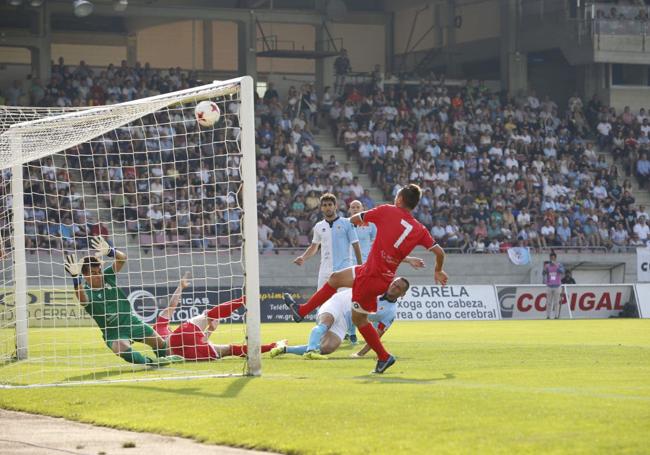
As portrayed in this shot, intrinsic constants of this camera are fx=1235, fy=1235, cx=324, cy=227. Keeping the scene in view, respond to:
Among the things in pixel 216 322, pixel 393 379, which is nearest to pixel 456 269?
pixel 216 322

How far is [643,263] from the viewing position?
43812 mm

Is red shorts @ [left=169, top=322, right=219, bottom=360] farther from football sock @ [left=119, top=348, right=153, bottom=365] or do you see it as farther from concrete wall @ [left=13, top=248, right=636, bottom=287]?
concrete wall @ [left=13, top=248, right=636, bottom=287]

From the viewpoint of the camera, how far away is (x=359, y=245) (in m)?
20.3

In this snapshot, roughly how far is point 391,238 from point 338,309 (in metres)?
2.88

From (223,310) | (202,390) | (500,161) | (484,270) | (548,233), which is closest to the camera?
(202,390)

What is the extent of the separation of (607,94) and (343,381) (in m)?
39.8

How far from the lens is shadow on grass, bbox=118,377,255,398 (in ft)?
40.8

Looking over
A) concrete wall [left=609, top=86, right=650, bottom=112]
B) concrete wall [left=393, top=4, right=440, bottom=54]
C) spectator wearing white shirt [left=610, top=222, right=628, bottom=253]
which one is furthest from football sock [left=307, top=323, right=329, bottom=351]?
concrete wall [left=393, top=4, right=440, bottom=54]

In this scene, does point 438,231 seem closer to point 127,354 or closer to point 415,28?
point 415,28

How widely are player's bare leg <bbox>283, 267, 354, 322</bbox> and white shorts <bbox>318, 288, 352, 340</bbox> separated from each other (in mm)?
117

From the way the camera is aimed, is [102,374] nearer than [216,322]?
Yes

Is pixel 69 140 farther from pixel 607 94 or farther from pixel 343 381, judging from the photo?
pixel 607 94

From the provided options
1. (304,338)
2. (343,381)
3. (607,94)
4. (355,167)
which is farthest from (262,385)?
(607,94)

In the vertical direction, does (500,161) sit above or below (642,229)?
above
